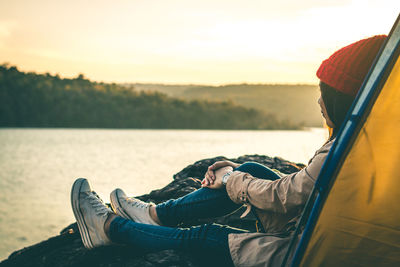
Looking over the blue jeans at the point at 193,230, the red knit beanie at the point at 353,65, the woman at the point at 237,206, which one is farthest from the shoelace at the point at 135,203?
the red knit beanie at the point at 353,65

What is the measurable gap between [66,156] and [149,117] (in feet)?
110

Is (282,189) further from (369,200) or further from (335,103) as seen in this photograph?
(335,103)

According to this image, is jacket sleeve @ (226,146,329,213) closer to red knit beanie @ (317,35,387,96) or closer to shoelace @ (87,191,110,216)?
red knit beanie @ (317,35,387,96)

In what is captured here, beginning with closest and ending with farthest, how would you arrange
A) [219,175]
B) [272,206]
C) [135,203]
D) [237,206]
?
[272,206] → [219,175] → [237,206] → [135,203]

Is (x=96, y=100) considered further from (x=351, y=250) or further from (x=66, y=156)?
(x=351, y=250)

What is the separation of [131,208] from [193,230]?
71cm

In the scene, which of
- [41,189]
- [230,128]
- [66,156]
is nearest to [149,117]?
[230,128]

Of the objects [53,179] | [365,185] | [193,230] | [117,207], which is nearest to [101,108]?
[53,179]

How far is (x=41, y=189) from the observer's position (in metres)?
16.1

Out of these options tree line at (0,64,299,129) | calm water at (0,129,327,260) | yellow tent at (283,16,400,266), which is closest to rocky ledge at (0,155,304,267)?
yellow tent at (283,16,400,266)

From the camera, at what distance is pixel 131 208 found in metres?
2.89

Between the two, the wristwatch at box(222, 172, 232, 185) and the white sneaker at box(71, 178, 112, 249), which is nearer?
the wristwatch at box(222, 172, 232, 185)

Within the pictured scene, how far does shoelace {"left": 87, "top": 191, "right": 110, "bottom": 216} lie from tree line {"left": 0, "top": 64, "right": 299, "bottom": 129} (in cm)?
5167

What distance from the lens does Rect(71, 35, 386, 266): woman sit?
6.28 ft
